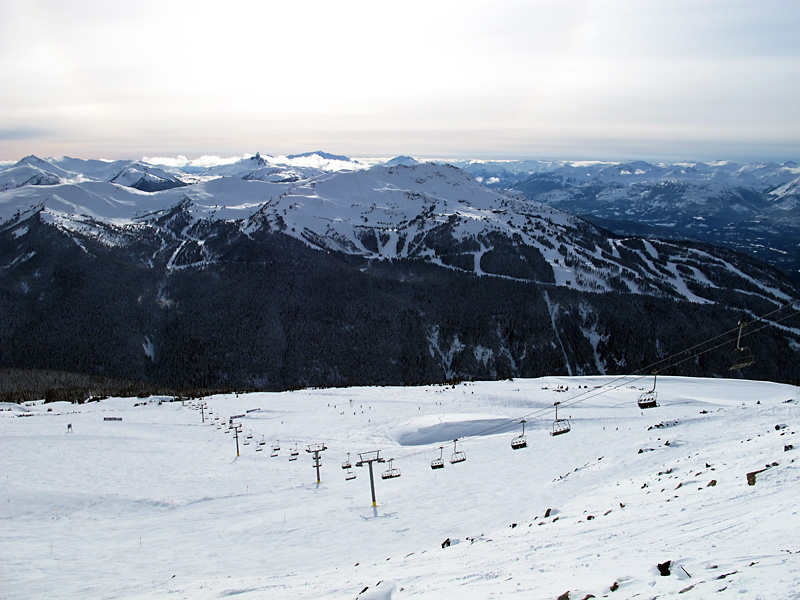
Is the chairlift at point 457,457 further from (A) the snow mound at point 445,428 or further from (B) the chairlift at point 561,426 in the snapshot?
(B) the chairlift at point 561,426

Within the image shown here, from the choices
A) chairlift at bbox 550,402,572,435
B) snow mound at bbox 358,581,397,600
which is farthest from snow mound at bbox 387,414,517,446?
snow mound at bbox 358,581,397,600

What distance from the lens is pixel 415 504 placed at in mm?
31609

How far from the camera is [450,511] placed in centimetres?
2975

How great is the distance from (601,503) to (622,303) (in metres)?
161

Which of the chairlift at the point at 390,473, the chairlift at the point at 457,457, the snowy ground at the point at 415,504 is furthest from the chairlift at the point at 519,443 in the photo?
the chairlift at the point at 390,473

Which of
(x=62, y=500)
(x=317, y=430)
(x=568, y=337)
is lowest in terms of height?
(x=568, y=337)

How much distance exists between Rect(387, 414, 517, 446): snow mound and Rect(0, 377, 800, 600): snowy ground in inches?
8.5

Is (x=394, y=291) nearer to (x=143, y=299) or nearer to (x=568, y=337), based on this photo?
(x=568, y=337)

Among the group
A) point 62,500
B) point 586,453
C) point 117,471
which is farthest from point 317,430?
point 586,453

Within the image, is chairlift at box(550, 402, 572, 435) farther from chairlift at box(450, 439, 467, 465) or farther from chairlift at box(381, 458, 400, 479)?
chairlift at box(381, 458, 400, 479)

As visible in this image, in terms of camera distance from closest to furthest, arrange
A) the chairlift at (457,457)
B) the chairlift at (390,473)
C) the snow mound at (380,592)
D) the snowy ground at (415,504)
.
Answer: the snowy ground at (415,504), the snow mound at (380,592), the chairlift at (390,473), the chairlift at (457,457)

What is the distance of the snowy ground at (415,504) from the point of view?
14430 mm

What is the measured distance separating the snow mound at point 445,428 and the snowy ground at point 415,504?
217 mm

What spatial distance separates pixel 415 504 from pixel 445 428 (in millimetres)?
18285
